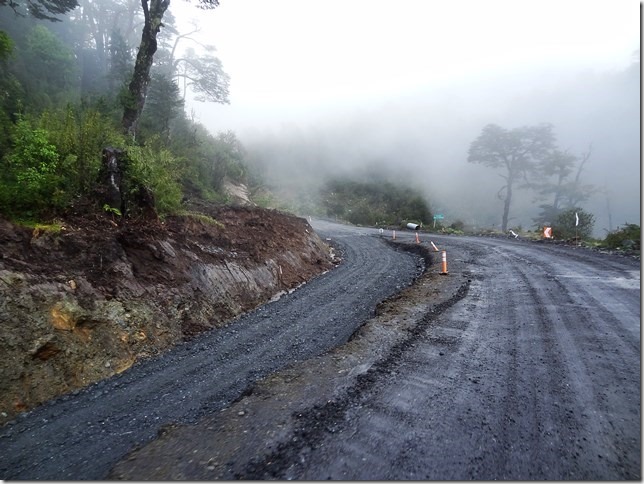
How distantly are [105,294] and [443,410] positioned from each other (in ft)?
17.0

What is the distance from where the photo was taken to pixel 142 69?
35.7 feet

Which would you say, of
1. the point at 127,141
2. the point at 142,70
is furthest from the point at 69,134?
the point at 142,70

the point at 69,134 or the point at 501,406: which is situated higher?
the point at 69,134

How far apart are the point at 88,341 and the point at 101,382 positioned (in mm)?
641

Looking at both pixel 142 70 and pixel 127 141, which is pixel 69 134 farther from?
pixel 142 70

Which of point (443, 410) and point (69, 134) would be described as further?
point (69, 134)

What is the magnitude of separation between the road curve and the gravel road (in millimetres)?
1575

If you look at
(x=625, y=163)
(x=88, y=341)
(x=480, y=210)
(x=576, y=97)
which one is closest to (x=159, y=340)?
(x=88, y=341)

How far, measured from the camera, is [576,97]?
56.7 meters

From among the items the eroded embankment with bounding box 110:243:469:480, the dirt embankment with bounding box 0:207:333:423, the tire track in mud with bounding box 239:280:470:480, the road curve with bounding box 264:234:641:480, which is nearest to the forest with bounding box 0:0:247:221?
the dirt embankment with bounding box 0:207:333:423

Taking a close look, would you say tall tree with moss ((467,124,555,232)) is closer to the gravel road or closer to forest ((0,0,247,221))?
forest ((0,0,247,221))

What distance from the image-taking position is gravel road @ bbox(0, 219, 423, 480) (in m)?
3.35

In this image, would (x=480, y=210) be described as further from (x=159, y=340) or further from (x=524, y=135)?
(x=159, y=340)

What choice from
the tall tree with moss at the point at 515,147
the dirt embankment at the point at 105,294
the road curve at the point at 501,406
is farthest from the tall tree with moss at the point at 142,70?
the tall tree with moss at the point at 515,147
